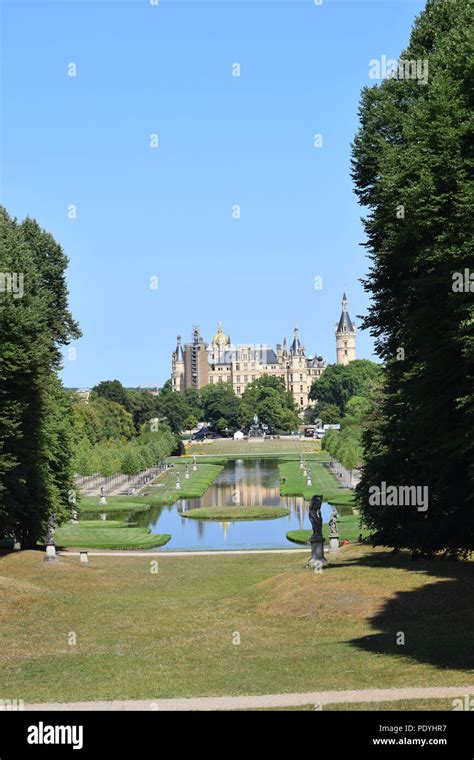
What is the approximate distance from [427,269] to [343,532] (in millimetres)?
33891

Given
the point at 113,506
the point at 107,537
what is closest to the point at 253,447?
the point at 113,506

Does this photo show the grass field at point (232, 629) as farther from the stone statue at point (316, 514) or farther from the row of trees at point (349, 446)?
the row of trees at point (349, 446)

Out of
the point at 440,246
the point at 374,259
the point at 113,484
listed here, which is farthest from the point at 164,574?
the point at 113,484

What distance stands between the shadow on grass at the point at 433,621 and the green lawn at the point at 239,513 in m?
39.9

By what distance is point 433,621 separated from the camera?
2586 cm

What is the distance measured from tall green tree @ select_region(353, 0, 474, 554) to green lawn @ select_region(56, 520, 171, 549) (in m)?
19.7

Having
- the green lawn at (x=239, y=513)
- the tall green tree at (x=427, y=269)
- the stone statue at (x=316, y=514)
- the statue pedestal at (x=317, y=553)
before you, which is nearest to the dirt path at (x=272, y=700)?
the tall green tree at (x=427, y=269)

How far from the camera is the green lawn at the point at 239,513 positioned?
7306 cm

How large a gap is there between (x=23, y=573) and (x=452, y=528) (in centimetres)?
1481

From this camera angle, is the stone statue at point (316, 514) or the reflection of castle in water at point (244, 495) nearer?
the stone statue at point (316, 514)

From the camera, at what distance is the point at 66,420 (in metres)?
57.3

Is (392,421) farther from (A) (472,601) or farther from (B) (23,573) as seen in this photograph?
(B) (23,573)

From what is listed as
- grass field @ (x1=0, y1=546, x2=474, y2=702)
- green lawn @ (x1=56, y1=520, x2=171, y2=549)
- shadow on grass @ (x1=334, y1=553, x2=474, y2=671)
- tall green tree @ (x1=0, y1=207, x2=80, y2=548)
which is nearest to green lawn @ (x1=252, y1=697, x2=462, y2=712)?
grass field @ (x1=0, y1=546, x2=474, y2=702)

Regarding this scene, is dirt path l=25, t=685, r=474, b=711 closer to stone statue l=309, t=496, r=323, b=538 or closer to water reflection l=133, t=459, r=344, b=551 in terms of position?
stone statue l=309, t=496, r=323, b=538
